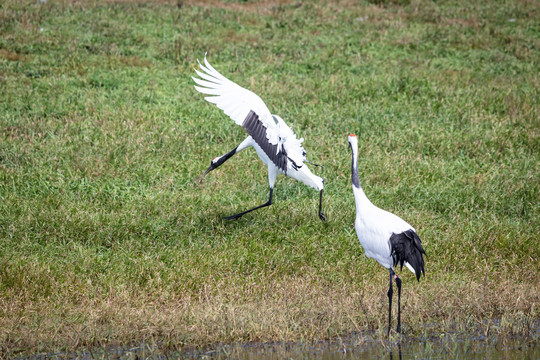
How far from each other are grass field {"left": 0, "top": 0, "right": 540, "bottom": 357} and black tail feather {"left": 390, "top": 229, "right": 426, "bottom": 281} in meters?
0.46

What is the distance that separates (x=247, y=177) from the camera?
9164 millimetres

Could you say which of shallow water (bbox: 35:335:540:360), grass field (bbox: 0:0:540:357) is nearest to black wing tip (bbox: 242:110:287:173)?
grass field (bbox: 0:0:540:357)

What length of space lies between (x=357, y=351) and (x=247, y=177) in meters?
4.50

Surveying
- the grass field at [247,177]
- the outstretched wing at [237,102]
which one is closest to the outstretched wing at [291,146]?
the outstretched wing at [237,102]

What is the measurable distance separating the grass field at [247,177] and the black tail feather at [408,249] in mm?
462

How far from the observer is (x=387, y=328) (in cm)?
544

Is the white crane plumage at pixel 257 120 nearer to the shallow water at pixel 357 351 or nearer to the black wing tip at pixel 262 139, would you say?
the black wing tip at pixel 262 139

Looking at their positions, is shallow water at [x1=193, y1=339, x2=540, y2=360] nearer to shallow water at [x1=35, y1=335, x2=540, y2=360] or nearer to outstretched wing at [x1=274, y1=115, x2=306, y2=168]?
shallow water at [x1=35, y1=335, x2=540, y2=360]

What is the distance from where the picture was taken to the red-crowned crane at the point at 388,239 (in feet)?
18.1

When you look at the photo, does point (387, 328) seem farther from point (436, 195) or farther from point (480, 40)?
point (480, 40)

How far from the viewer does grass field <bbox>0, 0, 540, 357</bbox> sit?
5637 mm

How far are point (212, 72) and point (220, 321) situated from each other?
296 cm

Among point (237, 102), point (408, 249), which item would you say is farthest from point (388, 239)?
point (237, 102)

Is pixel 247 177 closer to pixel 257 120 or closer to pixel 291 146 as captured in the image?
pixel 291 146
